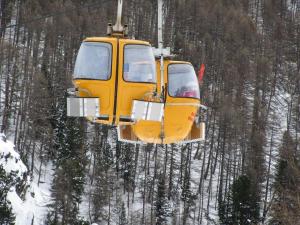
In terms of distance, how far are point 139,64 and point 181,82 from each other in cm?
140

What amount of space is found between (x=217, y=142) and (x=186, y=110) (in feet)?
124

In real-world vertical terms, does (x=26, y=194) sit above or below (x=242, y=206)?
above

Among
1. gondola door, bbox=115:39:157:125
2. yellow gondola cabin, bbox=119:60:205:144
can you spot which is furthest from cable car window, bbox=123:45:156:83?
yellow gondola cabin, bbox=119:60:205:144

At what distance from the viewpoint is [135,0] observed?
6794cm

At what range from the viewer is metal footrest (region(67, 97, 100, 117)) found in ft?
28.8

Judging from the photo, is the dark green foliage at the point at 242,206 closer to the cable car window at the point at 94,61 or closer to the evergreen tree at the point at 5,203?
the evergreen tree at the point at 5,203

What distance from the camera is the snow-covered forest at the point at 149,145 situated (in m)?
35.1

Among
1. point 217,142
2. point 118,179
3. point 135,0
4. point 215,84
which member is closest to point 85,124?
point 118,179

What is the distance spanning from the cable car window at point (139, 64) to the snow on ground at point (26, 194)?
18.4 metres

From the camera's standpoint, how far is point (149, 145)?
44250 millimetres

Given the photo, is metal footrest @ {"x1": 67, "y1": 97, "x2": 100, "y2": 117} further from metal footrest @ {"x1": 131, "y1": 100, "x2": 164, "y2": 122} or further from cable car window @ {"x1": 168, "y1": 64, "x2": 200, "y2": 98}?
cable car window @ {"x1": 168, "y1": 64, "x2": 200, "y2": 98}

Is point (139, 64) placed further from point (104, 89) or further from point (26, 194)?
point (26, 194)

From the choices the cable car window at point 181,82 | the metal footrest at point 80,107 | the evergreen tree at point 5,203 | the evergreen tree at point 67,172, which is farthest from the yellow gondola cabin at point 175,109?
the evergreen tree at point 67,172

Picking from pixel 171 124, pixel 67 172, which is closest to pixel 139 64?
pixel 171 124
